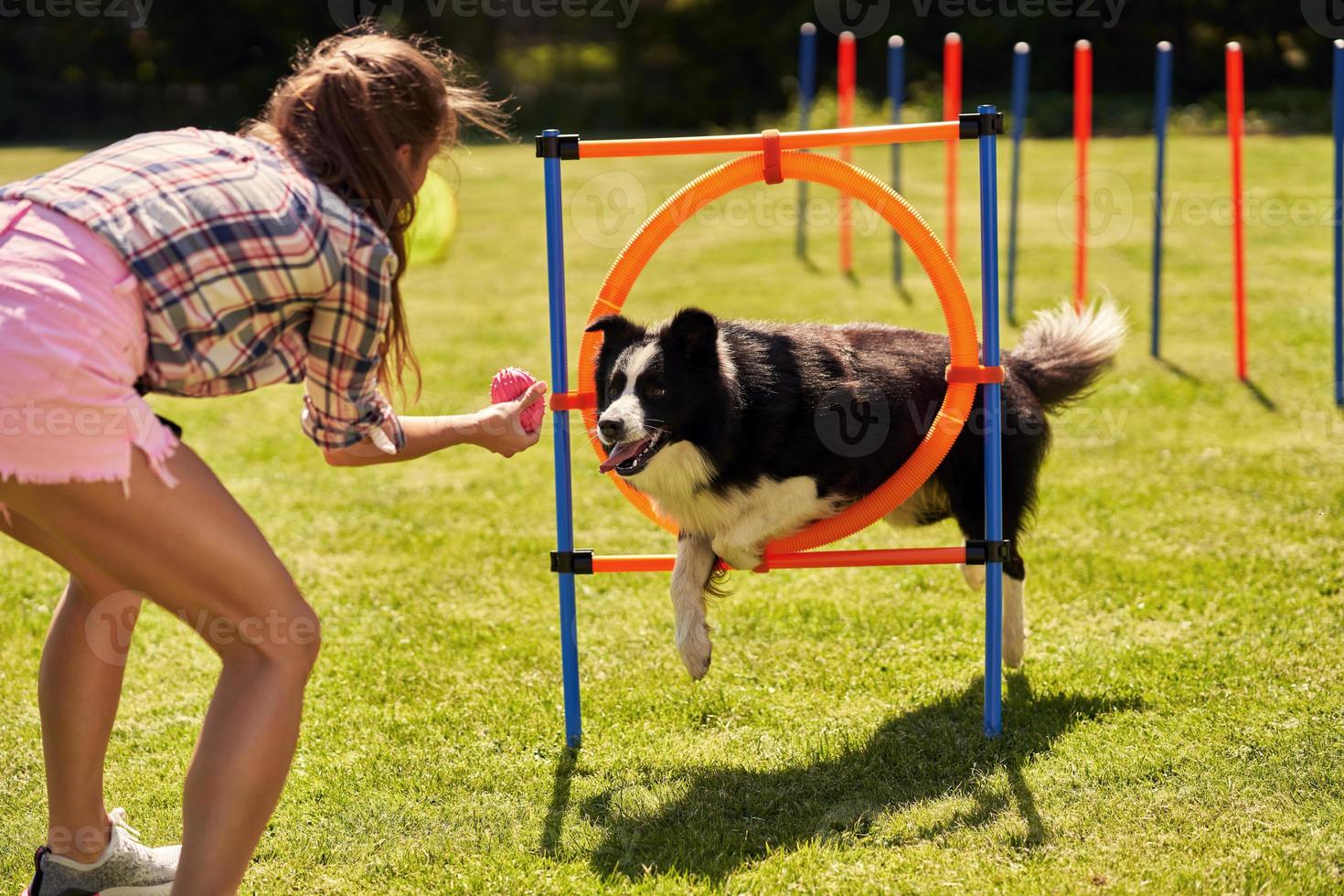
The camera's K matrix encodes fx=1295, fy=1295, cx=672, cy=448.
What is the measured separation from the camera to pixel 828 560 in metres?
3.87

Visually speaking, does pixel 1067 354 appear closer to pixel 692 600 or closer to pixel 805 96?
pixel 692 600

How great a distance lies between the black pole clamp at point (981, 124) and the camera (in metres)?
3.53

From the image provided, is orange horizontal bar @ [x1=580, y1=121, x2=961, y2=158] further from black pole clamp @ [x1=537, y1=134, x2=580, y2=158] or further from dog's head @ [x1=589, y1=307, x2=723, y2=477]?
dog's head @ [x1=589, y1=307, x2=723, y2=477]

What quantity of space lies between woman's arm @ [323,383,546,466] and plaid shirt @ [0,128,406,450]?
351 millimetres

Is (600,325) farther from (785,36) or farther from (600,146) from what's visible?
(785,36)

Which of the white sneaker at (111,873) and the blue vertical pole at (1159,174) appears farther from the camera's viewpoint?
the blue vertical pole at (1159,174)

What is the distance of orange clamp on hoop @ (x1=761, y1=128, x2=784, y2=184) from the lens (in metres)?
3.72

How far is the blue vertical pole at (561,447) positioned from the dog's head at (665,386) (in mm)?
130

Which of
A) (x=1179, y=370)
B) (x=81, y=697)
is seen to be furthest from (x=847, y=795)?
(x=1179, y=370)

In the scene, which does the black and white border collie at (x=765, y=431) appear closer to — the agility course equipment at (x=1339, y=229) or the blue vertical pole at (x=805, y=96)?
the agility course equipment at (x=1339, y=229)

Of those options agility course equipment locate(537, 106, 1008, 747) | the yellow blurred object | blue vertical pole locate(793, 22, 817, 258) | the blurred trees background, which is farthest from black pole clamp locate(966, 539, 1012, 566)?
the blurred trees background

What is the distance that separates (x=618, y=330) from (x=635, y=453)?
0.42 metres

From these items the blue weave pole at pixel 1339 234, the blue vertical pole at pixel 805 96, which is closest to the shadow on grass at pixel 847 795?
the blue weave pole at pixel 1339 234

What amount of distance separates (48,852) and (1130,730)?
2.85m
